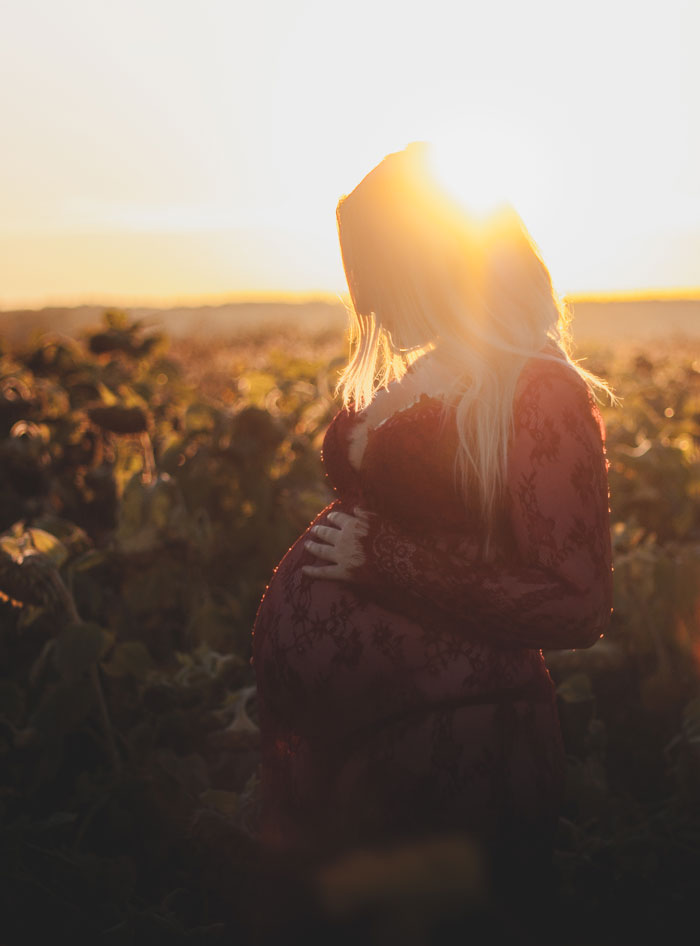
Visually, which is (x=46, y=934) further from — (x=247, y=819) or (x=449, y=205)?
(x=449, y=205)

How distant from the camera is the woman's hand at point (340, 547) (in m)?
2.03

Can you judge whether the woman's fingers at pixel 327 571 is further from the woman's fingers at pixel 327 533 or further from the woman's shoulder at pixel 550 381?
the woman's shoulder at pixel 550 381

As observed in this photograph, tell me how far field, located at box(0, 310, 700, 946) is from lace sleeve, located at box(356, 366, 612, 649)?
0.67 meters

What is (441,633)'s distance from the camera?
2.00m

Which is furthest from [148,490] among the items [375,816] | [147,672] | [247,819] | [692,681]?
[692,681]

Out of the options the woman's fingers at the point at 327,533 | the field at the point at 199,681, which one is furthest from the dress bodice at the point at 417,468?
the field at the point at 199,681

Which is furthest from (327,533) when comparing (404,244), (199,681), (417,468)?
(199,681)

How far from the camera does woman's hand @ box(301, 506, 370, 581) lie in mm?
2027

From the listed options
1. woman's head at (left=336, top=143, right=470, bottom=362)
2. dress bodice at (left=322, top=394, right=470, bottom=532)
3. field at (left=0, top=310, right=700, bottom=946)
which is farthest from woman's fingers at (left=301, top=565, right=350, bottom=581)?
field at (left=0, top=310, right=700, bottom=946)

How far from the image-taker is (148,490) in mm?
3703

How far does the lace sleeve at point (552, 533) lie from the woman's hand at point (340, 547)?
244 mm

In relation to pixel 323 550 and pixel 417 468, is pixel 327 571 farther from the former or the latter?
pixel 417 468

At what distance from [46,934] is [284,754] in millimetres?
671

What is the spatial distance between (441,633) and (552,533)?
0.38 m
